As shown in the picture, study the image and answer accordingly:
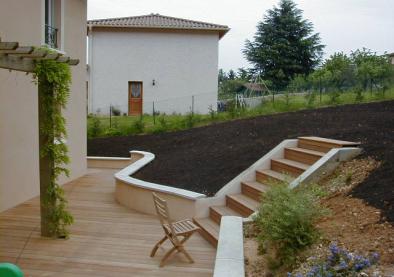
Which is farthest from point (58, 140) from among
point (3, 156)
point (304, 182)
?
point (304, 182)

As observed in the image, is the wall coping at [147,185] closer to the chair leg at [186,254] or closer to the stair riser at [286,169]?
the stair riser at [286,169]

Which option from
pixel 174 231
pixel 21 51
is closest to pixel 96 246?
pixel 174 231

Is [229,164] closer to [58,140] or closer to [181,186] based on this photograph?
[181,186]

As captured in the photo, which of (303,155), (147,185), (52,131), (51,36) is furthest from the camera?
(51,36)

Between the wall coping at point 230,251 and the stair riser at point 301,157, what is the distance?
7.14 feet

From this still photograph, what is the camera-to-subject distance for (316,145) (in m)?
7.80

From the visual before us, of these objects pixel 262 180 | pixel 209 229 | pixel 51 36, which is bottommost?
pixel 209 229

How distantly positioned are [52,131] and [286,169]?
3844mm

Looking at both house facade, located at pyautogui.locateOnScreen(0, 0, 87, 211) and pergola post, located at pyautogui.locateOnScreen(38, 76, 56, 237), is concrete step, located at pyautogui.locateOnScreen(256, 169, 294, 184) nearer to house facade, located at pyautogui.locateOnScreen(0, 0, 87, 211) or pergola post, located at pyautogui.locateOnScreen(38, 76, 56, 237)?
pergola post, located at pyautogui.locateOnScreen(38, 76, 56, 237)

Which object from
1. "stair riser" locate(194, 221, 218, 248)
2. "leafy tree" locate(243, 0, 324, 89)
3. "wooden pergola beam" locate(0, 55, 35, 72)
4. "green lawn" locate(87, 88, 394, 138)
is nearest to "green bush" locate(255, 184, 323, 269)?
"stair riser" locate(194, 221, 218, 248)

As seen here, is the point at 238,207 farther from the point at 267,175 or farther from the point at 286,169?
the point at 286,169

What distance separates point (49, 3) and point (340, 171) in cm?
778

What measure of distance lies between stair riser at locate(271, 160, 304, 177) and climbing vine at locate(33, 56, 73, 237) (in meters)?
3.53

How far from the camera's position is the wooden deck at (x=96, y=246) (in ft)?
17.5
